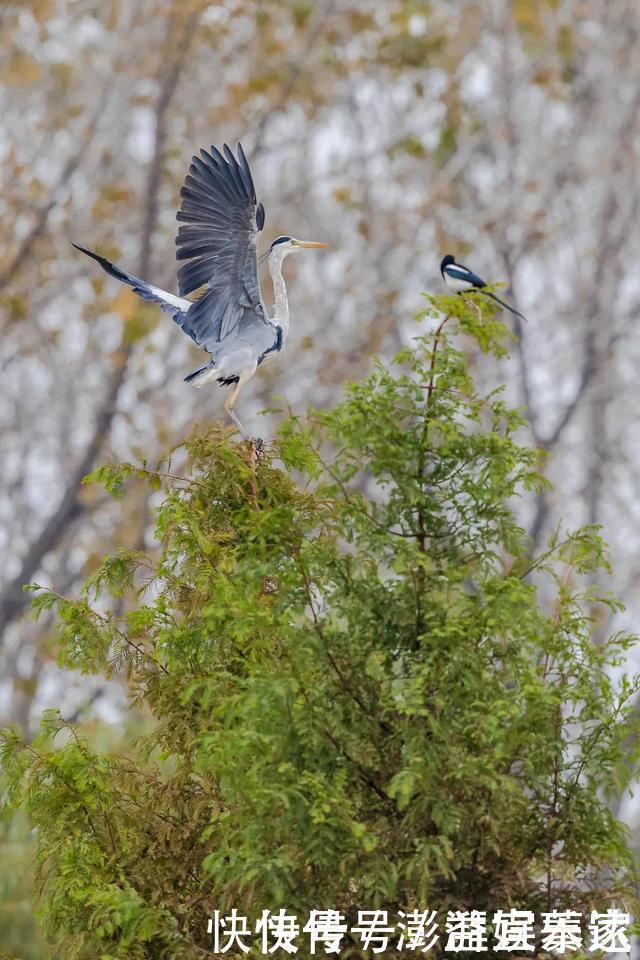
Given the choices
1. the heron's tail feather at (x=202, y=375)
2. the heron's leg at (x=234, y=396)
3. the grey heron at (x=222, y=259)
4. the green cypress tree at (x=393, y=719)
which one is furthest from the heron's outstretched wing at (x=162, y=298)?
the green cypress tree at (x=393, y=719)

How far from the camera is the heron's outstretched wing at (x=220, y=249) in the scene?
4.46 metres

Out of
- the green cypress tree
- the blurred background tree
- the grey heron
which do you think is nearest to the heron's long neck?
the grey heron

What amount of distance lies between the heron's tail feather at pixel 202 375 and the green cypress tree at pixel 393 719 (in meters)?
0.90

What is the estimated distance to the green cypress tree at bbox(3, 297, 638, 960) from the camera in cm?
296

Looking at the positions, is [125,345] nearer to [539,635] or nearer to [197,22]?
[197,22]

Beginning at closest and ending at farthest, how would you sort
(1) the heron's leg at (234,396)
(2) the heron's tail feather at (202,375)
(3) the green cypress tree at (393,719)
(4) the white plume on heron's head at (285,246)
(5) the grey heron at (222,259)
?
(3) the green cypress tree at (393,719) → (1) the heron's leg at (234,396) → (2) the heron's tail feather at (202,375) → (5) the grey heron at (222,259) → (4) the white plume on heron's head at (285,246)

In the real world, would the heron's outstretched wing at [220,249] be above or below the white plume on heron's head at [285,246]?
below

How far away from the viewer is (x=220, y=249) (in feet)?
14.8

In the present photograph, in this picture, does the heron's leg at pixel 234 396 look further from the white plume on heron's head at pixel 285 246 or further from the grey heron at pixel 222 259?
the white plume on heron's head at pixel 285 246

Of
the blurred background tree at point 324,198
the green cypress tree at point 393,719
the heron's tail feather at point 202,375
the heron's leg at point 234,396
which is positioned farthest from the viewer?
the blurred background tree at point 324,198

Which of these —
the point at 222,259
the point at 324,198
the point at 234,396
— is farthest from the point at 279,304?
the point at 324,198

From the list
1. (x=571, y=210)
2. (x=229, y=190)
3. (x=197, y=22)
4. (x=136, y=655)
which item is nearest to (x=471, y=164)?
(x=571, y=210)

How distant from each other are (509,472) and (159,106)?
7.12 meters

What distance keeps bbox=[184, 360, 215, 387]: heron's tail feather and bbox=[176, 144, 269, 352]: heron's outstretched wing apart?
100mm
